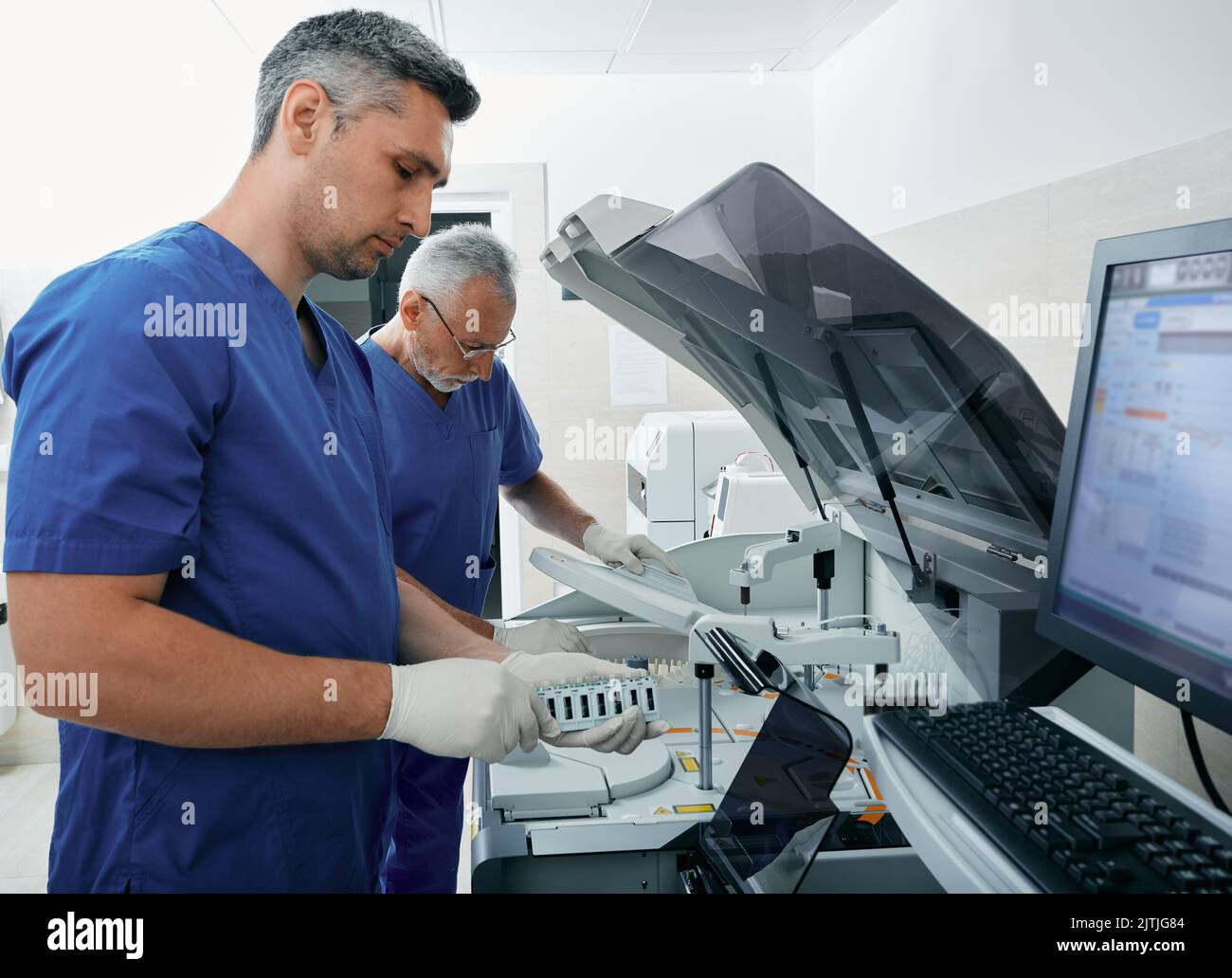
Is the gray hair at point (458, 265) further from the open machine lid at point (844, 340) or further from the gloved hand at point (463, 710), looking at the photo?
the gloved hand at point (463, 710)

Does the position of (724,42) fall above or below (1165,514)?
above

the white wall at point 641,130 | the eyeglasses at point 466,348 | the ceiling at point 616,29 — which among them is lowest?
the eyeglasses at point 466,348

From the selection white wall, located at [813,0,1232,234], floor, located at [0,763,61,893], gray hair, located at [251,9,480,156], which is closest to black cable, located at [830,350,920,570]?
gray hair, located at [251,9,480,156]

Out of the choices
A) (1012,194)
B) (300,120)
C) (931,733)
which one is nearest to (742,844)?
(931,733)

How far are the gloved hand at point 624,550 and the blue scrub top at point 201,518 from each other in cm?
64

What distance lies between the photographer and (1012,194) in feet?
7.13

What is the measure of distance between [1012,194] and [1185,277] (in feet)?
5.53

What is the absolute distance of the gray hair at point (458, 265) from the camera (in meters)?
1.79

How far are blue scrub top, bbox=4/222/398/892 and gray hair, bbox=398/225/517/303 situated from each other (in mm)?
744

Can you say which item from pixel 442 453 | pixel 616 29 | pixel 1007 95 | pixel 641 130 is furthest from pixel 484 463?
pixel 641 130

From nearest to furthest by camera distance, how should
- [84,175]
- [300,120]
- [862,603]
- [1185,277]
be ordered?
1. [1185,277]
2. [300,120]
3. [862,603]
4. [84,175]

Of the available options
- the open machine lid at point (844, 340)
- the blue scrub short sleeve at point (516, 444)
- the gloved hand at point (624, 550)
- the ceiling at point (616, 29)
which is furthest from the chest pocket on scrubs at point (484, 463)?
the ceiling at point (616, 29)

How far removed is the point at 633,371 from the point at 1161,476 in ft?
10.4
